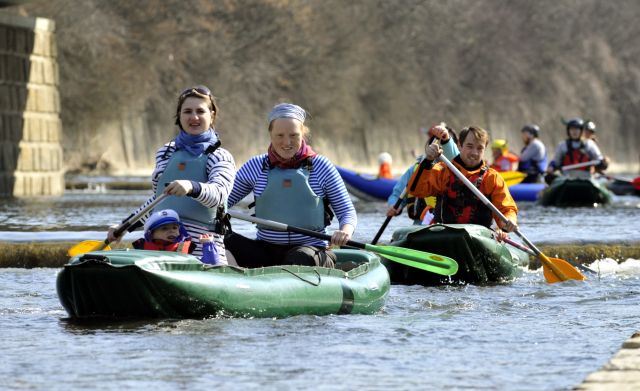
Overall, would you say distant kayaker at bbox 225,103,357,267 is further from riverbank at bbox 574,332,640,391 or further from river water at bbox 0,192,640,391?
riverbank at bbox 574,332,640,391

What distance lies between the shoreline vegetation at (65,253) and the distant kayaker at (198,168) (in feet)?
15.9

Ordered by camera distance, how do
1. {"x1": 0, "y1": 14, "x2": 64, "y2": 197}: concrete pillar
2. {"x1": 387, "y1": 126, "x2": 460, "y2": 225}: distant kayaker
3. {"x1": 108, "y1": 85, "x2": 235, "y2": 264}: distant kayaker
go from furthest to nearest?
{"x1": 0, "y1": 14, "x2": 64, "y2": 197}: concrete pillar < {"x1": 387, "y1": 126, "x2": 460, "y2": 225}: distant kayaker < {"x1": 108, "y1": 85, "x2": 235, "y2": 264}: distant kayaker

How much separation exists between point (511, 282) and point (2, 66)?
57.0 feet

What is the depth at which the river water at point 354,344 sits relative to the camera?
7.38m

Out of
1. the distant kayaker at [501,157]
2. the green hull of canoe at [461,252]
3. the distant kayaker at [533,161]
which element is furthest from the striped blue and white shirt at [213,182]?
the distant kayaker at [533,161]

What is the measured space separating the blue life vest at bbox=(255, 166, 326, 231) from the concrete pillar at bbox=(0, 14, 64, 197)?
1904 cm

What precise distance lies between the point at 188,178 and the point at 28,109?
812 inches

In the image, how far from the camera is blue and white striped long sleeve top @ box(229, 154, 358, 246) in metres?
10.2

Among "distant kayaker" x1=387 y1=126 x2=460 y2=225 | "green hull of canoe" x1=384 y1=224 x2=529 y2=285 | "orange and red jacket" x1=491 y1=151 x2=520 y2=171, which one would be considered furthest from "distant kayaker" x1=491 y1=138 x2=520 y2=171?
"green hull of canoe" x1=384 y1=224 x2=529 y2=285

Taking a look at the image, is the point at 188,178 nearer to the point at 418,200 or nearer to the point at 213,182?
the point at 213,182

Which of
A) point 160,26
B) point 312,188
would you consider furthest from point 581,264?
point 160,26

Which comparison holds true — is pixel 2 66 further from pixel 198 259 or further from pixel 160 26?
pixel 160 26

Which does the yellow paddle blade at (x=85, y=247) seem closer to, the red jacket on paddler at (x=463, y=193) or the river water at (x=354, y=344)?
the river water at (x=354, y=344)

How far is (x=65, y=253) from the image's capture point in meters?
14.6
